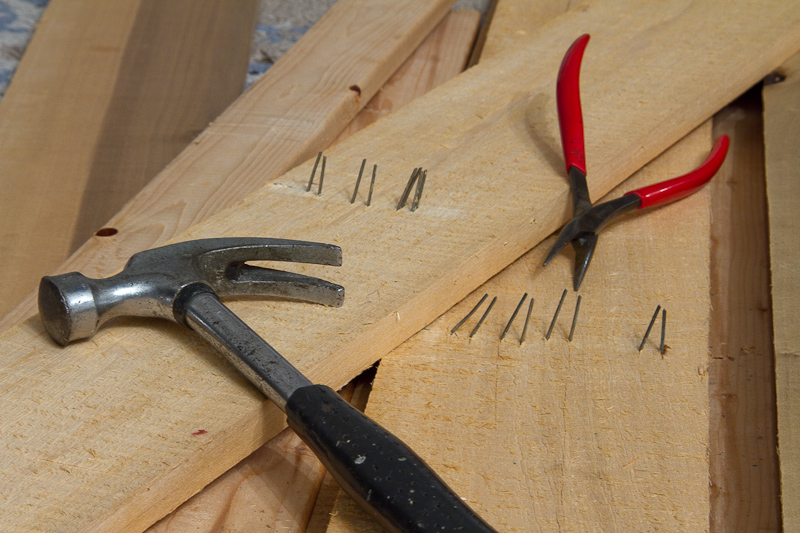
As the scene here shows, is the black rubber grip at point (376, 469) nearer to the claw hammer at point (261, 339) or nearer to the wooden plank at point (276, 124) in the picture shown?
the claw hammer at point (261, 339)

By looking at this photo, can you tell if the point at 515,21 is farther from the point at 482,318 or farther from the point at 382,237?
the point at 482,318

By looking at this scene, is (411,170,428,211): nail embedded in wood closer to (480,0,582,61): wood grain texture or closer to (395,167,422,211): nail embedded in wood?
(395,167,422,211): nail embedded in wood

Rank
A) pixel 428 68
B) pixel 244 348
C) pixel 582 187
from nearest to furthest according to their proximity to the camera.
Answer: pixel 244 348
pixel 582 187
pixel 428 68

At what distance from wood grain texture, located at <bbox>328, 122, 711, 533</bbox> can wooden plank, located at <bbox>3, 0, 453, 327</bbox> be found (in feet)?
2.23

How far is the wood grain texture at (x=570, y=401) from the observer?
1173 mm

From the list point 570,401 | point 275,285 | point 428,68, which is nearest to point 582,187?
point 570,401

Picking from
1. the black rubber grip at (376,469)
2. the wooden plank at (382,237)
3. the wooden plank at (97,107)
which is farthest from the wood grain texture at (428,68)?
the black rubber grip at (376,469)

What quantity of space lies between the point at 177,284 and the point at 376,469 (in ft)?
1.64

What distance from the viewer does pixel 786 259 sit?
5.42ft

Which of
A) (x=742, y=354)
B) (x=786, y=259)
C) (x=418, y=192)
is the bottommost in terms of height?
(x=742, y=354)

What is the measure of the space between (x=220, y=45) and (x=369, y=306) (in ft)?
5.57

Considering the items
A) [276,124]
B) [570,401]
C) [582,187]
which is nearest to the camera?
[570,401]

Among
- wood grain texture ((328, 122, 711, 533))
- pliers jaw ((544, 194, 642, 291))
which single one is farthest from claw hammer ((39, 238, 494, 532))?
pliers jaw ((544, 194, 642, 291))

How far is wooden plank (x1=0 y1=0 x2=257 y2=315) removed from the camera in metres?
1.98
